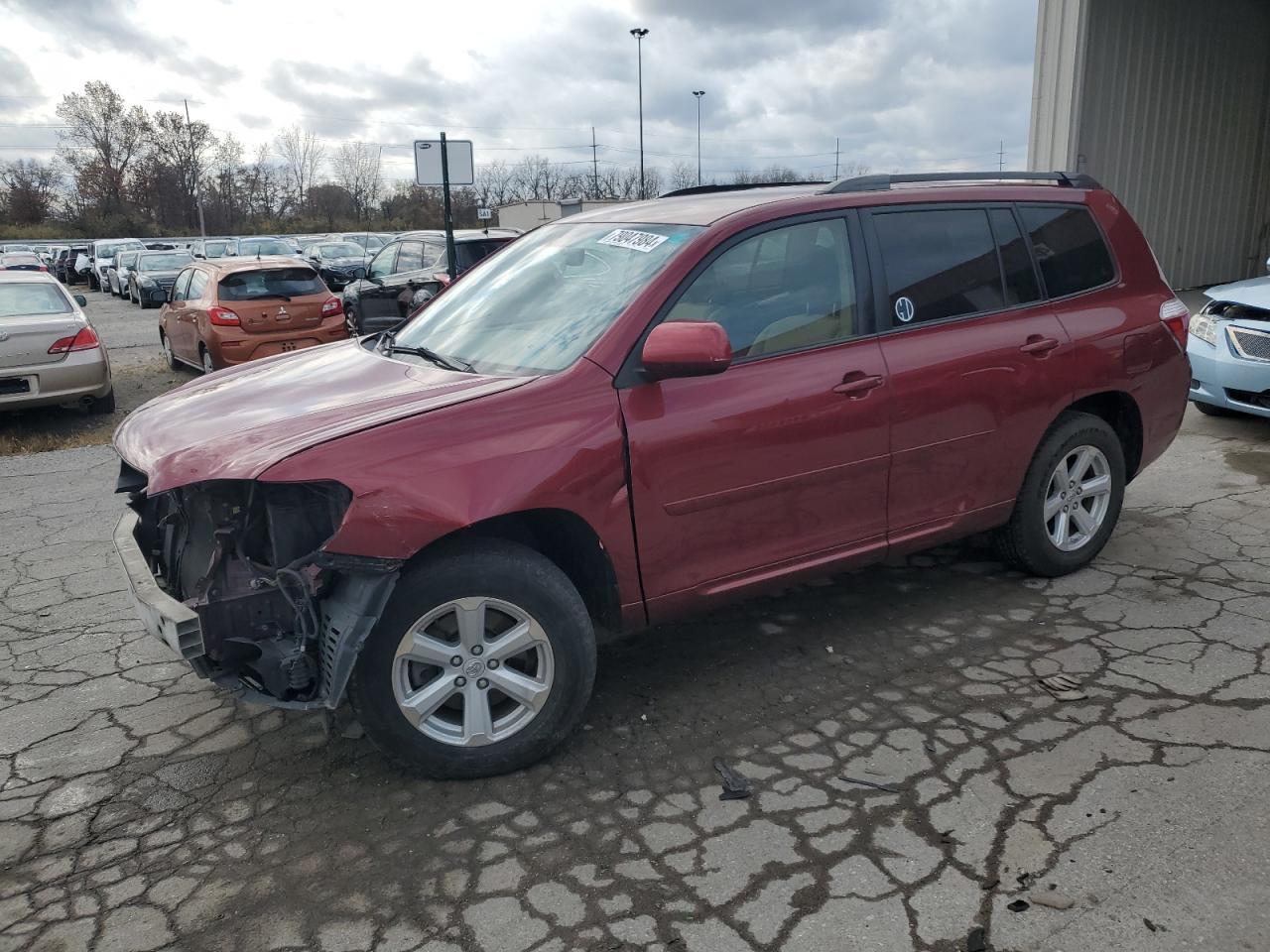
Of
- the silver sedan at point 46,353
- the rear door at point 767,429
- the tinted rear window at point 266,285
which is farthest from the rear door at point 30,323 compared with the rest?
the rear door at point 767,429

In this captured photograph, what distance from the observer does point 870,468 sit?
12.5 feet

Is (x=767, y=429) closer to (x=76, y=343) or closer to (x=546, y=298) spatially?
(x=546, y=298)

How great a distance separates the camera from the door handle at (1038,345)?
4215mm

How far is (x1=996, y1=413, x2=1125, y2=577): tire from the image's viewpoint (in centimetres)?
442

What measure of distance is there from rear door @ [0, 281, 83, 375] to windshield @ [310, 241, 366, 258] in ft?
62.0

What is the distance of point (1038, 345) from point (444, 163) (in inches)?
332

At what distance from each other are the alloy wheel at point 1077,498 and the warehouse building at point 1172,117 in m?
6.98

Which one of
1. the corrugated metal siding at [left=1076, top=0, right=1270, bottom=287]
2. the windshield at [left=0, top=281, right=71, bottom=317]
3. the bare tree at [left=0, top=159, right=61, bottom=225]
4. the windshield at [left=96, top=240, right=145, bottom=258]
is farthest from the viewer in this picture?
the bare tree at [left=0, top=159, right=61, bottom=225]

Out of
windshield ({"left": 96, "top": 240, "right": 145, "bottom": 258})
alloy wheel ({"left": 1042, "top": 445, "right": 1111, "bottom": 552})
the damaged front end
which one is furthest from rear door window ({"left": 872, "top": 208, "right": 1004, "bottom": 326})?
windshield ({"left": 96, "top": 240, "right": 145, "bottom": 258})

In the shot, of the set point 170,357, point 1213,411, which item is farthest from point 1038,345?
point 170,357

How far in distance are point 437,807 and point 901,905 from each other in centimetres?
142

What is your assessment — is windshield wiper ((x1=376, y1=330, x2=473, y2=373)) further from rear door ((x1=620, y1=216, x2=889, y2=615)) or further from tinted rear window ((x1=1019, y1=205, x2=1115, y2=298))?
tinted rear window ((x1=1019, y1=205, x2=1115, y2=298))

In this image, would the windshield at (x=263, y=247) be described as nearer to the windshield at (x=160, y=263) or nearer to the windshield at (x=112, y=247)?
the windshield at (x=160, y=263)

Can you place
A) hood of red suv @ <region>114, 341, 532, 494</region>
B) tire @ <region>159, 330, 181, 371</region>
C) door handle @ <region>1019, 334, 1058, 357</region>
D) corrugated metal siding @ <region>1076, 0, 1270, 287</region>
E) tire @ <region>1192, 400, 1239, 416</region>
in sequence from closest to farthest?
hood of red suv @ <region>114, 341, 532, 494</region> < door handle @ <region>1019, 334, 1058, 357</region> < tire @ <region>1192, 400, 1239, 416</region> < corrugated metal siding @ <region>1076, 0, 1270, 287</region> < tire @ <region>159, 330, 181, 371</region>
